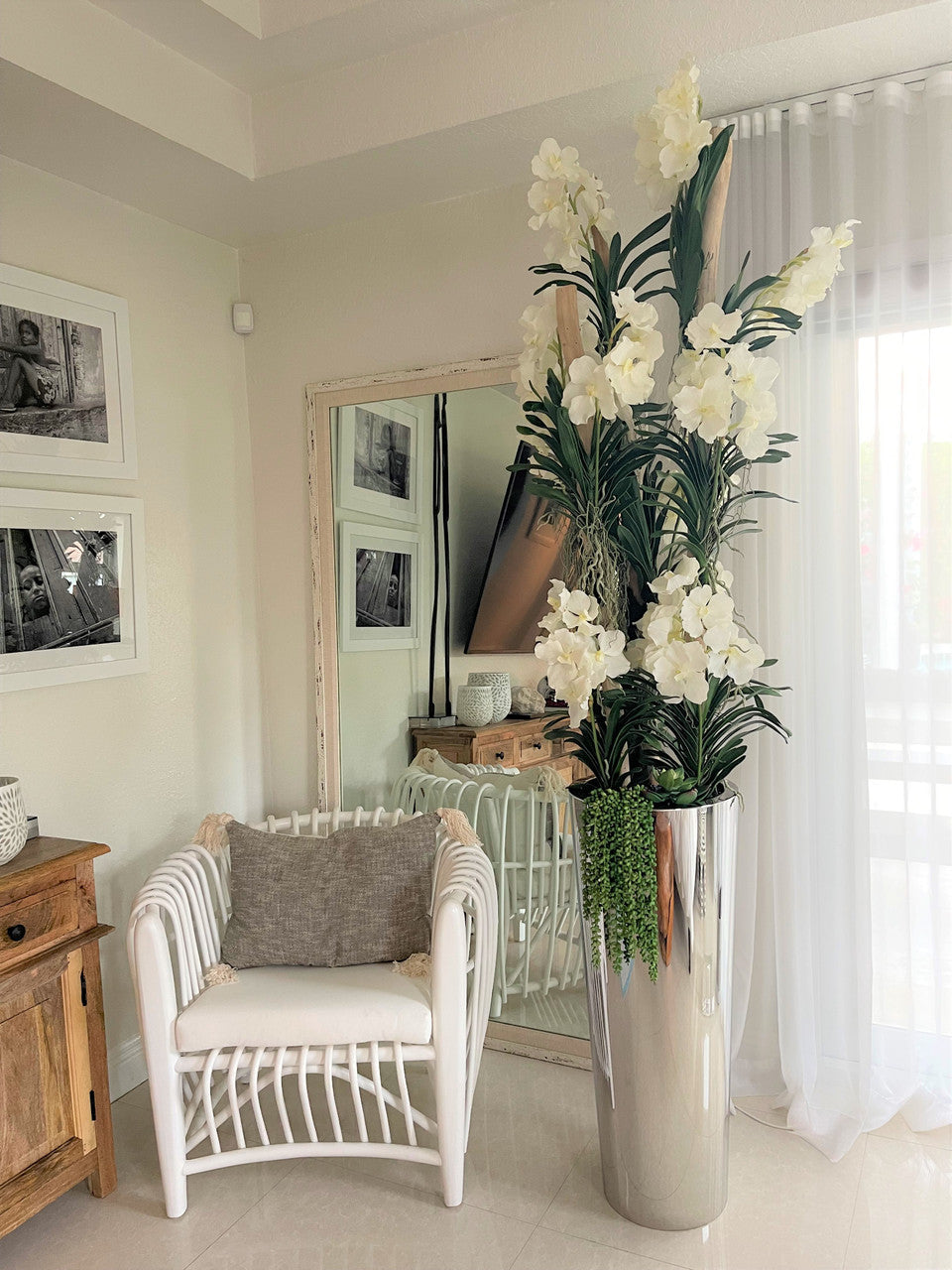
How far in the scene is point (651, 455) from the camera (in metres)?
1.95

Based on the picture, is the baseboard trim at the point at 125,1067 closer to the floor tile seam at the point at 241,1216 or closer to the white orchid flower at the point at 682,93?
the floor tile seam at the point at 241,1216

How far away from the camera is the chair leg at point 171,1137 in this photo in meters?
2.09

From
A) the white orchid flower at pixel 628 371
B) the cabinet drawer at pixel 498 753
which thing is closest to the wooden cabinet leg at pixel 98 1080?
the cabinet drawer at pixel 498 753

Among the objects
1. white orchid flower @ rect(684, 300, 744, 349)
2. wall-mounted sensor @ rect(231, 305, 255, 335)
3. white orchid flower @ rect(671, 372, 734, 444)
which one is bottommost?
white orchid flower @ rect(671, 372, 734, 444)

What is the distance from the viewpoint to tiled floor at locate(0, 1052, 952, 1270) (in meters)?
1.95

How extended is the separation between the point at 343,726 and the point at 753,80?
204cm

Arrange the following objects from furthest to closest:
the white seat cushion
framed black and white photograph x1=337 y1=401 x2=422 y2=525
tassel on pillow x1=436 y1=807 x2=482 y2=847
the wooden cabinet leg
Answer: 1. framed black and white photograph x1=337 y1=401 x2=422 y2=525
2. tassel on pillow x1=436 y1=807 x2=482 y2=847
3. the wooden cabinet leg
4. the white seat cushion

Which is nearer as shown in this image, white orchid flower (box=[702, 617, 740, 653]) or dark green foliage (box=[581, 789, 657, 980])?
white orchid flower (box=[702, 617, 740, 653])

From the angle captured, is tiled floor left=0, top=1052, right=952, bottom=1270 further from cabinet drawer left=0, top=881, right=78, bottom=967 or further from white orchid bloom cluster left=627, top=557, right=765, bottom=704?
white orchid bloom cluster left=627, top=557, right=765, bottom=704

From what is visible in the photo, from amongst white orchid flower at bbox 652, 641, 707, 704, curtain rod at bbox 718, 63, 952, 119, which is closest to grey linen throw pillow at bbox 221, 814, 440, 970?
white orchid flower at bbox 652, 641, 707, 704

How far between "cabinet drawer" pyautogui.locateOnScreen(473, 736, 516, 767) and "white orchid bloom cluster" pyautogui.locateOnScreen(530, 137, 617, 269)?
1298 millimetres

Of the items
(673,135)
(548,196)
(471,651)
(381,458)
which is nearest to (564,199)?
(548,196)

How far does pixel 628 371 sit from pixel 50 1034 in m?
1.82

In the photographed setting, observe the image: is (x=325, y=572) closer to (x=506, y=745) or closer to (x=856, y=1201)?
(x=506, y=745)
